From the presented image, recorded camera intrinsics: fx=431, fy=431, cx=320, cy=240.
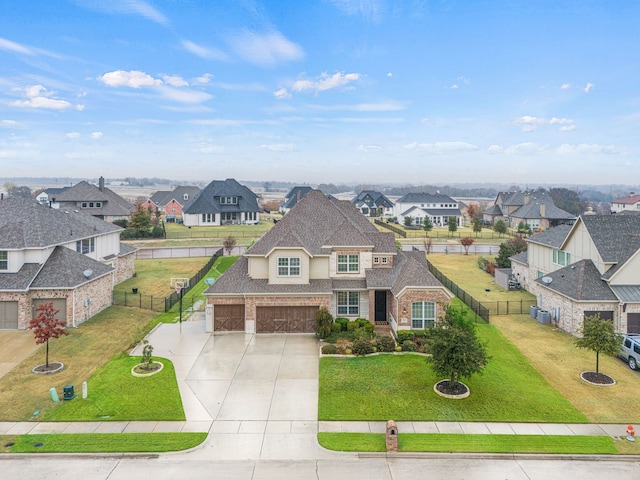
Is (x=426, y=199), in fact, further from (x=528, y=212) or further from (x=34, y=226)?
(x=34, y=226)

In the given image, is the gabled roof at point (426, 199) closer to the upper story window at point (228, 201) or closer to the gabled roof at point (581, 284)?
the upper story window at point (228, 201)

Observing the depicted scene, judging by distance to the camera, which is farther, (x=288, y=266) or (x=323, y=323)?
(x=288, y=266)

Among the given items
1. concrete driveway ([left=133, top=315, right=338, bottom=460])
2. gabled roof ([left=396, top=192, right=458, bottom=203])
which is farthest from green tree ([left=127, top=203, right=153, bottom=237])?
gabled roof ([left=396, top=192, right=458, bottom=203])

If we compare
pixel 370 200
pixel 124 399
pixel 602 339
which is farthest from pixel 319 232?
pixel 370 200

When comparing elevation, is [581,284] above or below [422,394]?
above

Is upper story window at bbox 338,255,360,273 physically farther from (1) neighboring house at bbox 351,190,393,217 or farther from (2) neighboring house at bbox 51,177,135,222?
(1) neighboring house at bbox 351,190,393,217

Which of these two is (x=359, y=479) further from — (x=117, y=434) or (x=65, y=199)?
(x=65, y=199)
